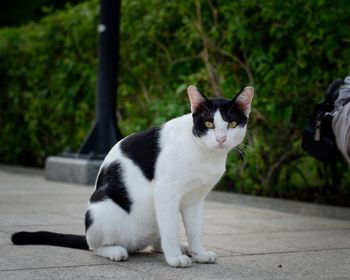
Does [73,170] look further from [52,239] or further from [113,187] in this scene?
[113,187]

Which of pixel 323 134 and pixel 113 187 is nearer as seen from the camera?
pixel 113 187

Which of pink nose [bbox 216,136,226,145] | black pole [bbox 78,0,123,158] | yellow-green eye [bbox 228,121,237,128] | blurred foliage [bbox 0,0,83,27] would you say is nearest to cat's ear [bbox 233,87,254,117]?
yellow-green eye [bbox 228,121,237,128]

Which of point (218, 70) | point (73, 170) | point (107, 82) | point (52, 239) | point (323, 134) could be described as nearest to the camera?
point (52, 239)

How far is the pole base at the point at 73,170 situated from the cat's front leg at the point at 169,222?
479 centimetres

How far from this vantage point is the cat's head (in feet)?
13.8

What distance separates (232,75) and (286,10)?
114 centimetres

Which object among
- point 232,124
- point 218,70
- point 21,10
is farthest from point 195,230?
point 21,10

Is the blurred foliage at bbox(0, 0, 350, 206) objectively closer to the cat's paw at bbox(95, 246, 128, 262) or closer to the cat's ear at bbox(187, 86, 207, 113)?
the cat's ear at bbox(187, 86, 207, 113)

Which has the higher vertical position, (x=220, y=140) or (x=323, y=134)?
(x=220, y=140)

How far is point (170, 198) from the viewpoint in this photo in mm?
4262

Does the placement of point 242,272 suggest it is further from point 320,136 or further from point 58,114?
point 58,114

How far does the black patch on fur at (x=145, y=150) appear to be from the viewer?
443cm

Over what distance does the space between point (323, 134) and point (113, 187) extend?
2107mm

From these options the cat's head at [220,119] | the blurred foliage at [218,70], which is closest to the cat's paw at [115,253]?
the cat's head at [220,119]
